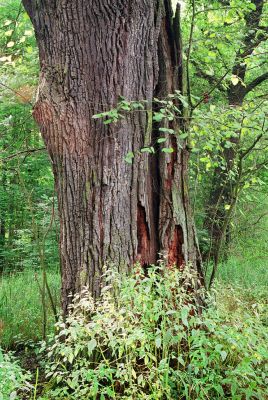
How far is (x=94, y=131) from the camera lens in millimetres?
3637

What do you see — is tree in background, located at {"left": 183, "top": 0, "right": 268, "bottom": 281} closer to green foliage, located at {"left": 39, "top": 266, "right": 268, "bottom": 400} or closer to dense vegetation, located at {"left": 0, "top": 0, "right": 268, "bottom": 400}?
dense vegetation, located at {"left": 0, "top": 0, "right": 268, "bottom": 400}

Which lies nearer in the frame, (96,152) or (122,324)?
(122,324)

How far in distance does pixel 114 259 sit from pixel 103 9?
2.16m

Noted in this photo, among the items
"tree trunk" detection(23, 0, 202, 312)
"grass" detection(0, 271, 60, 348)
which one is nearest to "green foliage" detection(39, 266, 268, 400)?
"tree trunk" detection(23, 0, 202, 312)

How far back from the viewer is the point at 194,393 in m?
3.00

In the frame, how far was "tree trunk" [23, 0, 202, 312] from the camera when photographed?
3.56m

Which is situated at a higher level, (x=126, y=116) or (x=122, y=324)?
(x=126, y=116)

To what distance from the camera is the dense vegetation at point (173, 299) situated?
2748mm

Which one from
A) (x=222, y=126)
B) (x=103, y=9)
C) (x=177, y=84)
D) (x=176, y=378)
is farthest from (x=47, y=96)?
(x=176, y=378)

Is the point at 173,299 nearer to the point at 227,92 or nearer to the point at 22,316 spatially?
the point at 22,316

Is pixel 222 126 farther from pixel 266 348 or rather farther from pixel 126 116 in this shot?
pixel 266 348

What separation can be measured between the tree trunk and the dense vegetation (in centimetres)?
16

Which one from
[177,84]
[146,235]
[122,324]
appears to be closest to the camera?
[122,324]

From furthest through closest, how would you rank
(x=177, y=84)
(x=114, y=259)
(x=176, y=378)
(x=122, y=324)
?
1. (x=177, y=84)
2. (x=114, y=259)
3. (x=176, y=378)
4. (x=122, y=324)
